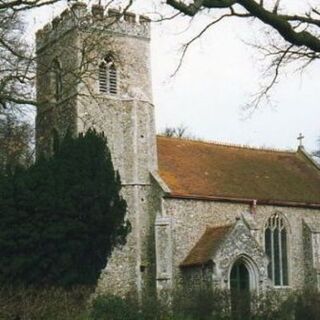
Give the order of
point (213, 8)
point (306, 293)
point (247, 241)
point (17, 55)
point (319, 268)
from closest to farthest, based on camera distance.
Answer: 1. point (213, 8)
2. point (17, 55)
3. point (306, 293)
4. point (247, 241)
5. point (319, 268)

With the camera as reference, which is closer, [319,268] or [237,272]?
[237,272]

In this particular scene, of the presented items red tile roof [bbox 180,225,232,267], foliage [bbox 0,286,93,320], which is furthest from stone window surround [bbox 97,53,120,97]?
foliage [bbox 0,286,93,320]

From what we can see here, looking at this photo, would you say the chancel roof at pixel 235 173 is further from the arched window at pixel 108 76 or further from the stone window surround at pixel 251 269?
the arched window at pixel 108 76

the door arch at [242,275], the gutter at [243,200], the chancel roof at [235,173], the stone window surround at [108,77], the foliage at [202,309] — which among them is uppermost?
the stone window surround at [108,77]

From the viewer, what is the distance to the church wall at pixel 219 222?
29.3 metres

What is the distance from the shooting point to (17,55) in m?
19.1

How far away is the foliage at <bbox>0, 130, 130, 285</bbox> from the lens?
2564 cm

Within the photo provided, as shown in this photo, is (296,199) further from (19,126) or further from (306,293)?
(19,126)

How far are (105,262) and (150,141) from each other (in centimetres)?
535

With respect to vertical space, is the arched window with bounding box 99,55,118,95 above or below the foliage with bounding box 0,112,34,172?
above

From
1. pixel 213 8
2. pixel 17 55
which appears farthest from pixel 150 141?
pixel 213 8

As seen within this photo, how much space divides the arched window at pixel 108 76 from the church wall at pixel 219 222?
4.73 m

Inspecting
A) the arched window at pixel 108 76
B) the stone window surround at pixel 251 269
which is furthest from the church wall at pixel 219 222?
the arched window at pixel 108 76

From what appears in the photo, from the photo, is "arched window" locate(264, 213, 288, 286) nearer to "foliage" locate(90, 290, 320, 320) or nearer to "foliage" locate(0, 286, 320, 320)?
"foliage" locate(0, 286, 320, 320)
